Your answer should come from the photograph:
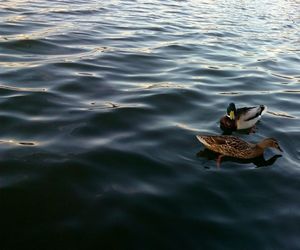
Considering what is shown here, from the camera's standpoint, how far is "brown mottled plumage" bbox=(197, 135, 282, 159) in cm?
856

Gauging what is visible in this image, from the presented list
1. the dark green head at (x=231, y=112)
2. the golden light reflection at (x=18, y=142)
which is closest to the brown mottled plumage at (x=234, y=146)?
the dark green head at (x=231, y=112)

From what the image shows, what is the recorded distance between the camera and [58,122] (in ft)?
29.6

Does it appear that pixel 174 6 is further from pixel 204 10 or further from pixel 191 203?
pixel 191 203

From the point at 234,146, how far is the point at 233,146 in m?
0.02

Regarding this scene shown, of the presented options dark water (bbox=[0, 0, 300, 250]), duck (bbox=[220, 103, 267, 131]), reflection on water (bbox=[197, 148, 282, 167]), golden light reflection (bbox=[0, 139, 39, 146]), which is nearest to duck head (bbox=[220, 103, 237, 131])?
duck (bbox=[220, 103, 267, 131])

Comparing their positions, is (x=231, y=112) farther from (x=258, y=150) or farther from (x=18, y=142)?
(x=18, y=142)

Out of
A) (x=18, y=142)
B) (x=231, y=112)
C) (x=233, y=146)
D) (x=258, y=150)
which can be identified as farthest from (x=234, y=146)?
(x=18, y=142)

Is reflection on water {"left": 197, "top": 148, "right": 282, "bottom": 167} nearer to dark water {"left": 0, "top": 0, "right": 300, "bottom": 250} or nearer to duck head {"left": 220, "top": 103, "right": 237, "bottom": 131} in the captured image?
dark water {"left": 0, "top": 0, "right": 300, "bottom": 250}

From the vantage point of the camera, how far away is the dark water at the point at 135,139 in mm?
6109

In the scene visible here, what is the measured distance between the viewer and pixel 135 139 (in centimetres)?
869

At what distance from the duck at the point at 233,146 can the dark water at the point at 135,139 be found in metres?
0.23

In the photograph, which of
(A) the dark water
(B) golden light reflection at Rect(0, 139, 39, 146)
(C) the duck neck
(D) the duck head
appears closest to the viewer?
(A) the dark water

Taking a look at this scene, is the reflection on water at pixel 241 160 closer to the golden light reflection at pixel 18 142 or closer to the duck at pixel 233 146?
the duck at pixel 233 146

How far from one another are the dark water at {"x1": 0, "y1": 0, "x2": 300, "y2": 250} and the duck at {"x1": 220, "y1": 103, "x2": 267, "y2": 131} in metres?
0.24
